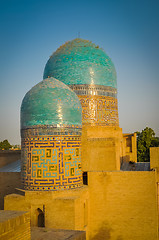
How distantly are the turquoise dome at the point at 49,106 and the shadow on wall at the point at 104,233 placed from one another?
Answer: 381 centimetres

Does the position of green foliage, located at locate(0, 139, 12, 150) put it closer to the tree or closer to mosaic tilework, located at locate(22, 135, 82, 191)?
the tree

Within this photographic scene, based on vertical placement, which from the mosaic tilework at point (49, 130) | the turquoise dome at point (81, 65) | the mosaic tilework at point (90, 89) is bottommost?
the mosaic tilework at point (49, 130)

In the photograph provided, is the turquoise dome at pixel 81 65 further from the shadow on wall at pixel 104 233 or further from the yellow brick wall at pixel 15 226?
the yellow brick wall at pixel 15 226

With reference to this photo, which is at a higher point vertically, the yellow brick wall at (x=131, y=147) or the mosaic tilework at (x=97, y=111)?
the mosaic tilework at (x=97, y=111)

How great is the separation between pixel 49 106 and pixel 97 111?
130 inches

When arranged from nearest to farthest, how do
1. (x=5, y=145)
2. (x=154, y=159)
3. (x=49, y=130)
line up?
(x=49, y=130), (x=154, y=159), (x=5, y=145)

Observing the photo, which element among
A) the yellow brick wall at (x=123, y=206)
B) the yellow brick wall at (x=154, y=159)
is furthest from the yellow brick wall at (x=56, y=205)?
the yellow brick wall at (x=154, y=159)

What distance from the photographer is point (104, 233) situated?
10258mm

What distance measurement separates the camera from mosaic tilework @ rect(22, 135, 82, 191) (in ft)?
31.7

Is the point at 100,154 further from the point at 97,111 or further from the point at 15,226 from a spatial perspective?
the point at 15,226

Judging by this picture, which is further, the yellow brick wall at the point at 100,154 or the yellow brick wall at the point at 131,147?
the yellow brick wall at the point at 131,147

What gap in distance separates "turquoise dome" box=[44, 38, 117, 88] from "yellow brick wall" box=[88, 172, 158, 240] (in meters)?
4.43

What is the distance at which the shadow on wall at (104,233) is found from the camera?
10227mm

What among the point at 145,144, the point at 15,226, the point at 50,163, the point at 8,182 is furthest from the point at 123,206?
the point at 145,144
